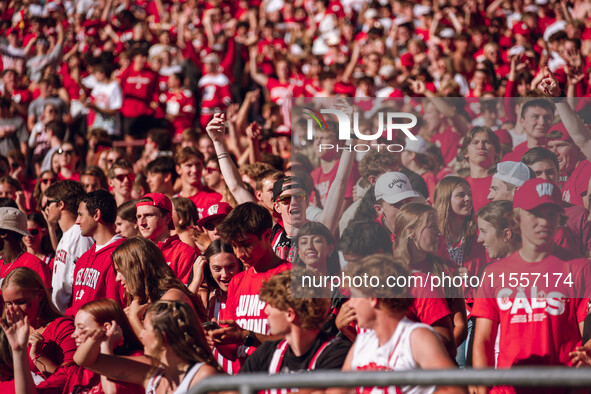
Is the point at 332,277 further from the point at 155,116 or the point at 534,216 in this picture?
the point at 155,116

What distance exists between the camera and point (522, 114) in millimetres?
5805

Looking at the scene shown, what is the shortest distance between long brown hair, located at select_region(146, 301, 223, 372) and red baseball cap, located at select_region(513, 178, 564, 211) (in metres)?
1.76

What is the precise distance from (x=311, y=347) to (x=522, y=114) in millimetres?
2735

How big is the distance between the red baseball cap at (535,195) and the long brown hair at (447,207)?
56 centimetres

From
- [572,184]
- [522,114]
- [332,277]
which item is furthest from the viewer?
[522,114]

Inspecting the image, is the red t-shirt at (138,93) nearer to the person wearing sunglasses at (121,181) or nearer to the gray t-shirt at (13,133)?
the gray t-shirt at (13,133)

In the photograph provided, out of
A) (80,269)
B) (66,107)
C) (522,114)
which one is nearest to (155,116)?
(66,107)

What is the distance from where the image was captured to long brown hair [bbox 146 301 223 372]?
4.02 m

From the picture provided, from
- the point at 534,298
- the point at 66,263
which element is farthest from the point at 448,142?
the point at 66,263

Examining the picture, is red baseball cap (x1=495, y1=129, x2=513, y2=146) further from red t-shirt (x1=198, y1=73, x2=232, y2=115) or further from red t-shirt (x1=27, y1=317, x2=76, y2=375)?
red t-shirt (x1=198, y1=73, x2=232, y2=115)

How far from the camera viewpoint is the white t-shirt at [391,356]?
346 cm

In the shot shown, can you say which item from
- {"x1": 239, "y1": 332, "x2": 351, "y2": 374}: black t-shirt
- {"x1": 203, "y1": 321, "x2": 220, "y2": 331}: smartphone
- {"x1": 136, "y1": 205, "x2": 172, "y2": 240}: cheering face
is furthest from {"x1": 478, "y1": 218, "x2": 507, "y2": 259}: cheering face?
{"x1": 136, "y1": 205, "x2": 172, "y2": 240}: cheering face

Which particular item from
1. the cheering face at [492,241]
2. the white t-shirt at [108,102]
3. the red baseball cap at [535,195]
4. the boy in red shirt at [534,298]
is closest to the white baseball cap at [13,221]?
the cheering face at [492,241]

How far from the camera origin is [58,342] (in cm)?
512
